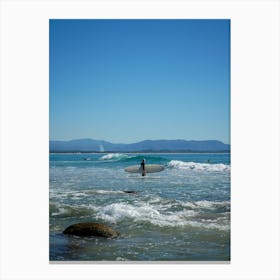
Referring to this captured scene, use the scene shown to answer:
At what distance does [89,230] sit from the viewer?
4816mm

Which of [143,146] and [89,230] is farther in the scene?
[143,146]

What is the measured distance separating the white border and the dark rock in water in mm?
266

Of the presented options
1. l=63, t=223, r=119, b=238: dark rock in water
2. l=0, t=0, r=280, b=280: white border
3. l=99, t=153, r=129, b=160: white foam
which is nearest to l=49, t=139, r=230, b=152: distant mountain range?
l=99, t=153, r=129, b=160: white foam

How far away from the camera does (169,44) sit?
494cm

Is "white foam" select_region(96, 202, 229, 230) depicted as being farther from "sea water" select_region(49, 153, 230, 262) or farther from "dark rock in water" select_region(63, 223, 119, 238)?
"dark rock in water" select_region(63, 223, 119, 238)

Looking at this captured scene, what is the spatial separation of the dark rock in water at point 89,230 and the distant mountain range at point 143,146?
2.50 feet

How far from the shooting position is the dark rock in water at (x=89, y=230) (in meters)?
4.81
